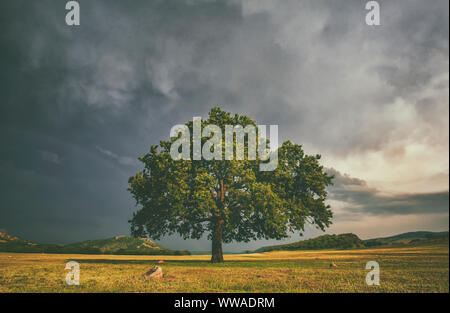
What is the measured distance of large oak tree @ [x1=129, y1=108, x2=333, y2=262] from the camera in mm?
32188

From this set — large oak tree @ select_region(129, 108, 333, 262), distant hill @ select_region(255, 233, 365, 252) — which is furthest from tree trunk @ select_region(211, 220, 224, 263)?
distant hill @ select_region(255, 233, 365, 252)

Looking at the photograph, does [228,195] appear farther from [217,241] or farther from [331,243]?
[331,243]

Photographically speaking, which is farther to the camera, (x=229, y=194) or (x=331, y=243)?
(x=331, y=243)

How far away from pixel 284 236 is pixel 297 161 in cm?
1095

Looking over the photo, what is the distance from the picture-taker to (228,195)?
35.5m

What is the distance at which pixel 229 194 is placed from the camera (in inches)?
1391

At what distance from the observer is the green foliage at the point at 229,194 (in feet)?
105

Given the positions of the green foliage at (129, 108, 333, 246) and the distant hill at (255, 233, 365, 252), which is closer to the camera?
the green foliage at (129, 108, 333, 246)

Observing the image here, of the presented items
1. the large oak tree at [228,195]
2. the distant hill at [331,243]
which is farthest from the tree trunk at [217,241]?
the distant hill at [331,243]

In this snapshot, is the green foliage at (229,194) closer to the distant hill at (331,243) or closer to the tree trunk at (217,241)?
the tree trunk at (217,241)

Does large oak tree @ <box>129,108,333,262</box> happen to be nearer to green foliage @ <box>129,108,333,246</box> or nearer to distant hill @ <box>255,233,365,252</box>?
green foliage @ <box>129,108,333,246</box>

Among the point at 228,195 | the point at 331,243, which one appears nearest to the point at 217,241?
the point at 228,195

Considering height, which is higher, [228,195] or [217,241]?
[228,195]

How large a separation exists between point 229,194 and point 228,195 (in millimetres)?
240
